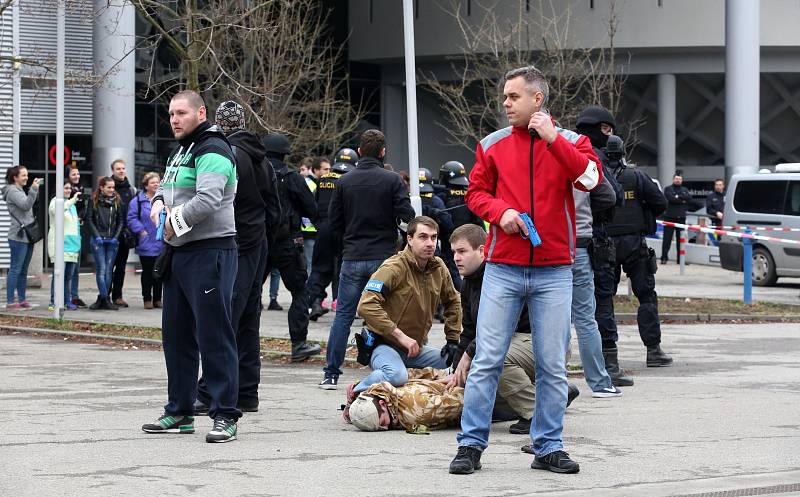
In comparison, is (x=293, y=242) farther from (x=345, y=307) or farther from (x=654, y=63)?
(x=654, y=63)

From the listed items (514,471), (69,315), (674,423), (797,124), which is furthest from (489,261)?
(797,124)

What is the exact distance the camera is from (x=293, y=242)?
11797 millimetres

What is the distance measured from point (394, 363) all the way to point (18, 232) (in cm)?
1043

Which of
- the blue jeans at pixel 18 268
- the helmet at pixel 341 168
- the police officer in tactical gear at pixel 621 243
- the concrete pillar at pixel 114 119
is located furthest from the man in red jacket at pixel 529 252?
the concrete pillar at pixel 114 119

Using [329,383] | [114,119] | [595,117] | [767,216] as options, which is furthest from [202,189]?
[114,119]

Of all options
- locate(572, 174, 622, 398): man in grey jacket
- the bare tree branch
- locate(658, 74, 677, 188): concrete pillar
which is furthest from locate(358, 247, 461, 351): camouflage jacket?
locate(658, 74, 677, 188): concrete pillar

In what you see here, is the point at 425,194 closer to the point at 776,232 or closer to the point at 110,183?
the point at 110,183

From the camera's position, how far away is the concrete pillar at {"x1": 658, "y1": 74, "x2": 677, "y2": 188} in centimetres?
4381

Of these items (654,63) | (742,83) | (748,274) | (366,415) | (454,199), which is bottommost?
(366,415)

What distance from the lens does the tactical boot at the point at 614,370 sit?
36.1ft

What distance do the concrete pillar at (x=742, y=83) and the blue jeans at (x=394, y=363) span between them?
29690 mm

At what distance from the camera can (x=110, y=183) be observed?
18625 millimetres

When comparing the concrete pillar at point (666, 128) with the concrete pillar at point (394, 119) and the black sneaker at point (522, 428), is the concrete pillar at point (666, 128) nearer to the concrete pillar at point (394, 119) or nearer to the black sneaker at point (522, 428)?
the concrete pillar at point (394, 119)

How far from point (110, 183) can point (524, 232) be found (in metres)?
12.8
